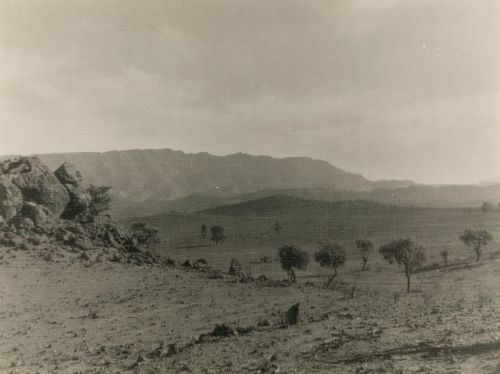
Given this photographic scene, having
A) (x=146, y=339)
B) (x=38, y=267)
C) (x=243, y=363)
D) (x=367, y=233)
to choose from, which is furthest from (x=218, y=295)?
(x=367, y=233)

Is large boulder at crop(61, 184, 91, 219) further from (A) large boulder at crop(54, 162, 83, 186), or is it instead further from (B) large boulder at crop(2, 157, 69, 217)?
(B) large boulder at crop(2, 157, 69, 217)

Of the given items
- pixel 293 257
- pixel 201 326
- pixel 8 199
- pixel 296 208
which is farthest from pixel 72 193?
pixel 296 208

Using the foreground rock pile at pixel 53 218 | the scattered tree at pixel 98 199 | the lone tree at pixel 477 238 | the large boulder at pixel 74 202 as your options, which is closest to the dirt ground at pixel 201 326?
the foreground rock pile at pixel 53 218

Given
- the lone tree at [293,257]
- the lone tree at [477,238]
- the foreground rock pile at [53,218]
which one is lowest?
the lone tree at [293,257]

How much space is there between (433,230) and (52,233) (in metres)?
82.2

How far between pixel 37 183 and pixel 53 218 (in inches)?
107

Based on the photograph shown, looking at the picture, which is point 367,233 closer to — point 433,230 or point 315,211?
point 433,230

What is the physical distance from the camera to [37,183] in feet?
92.7

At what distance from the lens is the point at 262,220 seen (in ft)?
457

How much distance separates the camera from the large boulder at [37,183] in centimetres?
2775

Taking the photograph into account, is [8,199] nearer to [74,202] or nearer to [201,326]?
[74,202]

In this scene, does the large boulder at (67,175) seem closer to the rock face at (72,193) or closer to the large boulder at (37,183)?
the rock face at (72,193)

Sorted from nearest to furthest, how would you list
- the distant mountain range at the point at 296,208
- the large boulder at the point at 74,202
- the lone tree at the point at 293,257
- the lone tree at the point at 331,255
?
the large boulder at the point at 74,202, the lone tree at the point at 331,255, the lone tree at the point at 293,257, the distant mountain range at the point at 296,208

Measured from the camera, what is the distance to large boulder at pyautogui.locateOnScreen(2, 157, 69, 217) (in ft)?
91.0
